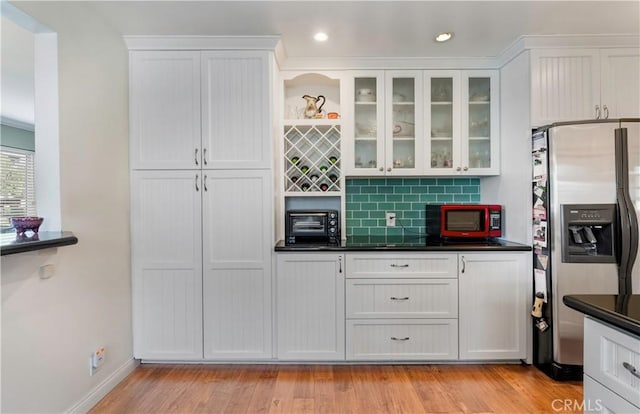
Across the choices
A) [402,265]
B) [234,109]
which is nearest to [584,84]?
[402,265]

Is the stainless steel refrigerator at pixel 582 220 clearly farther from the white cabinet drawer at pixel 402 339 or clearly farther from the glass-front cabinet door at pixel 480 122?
the white cabinet drawer at pixel 402 339

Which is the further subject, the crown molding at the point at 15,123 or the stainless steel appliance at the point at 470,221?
the crown molding at the point at 15,123

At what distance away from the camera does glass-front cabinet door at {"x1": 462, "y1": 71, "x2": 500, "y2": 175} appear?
275 centimetres

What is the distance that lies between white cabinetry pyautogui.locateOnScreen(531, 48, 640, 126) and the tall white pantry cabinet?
196 cm

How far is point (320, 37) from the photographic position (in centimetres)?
236

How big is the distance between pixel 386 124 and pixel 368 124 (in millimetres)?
151

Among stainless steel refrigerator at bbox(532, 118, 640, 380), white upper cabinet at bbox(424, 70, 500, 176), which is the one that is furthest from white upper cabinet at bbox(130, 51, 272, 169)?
stainless steel refrigerator at bbox(532, 118, 640, 380)

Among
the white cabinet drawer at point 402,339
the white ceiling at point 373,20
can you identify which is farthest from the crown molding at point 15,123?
the white cabinet drawer at point 402,339

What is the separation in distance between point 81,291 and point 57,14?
1.50 metres

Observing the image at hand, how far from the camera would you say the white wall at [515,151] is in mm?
2424

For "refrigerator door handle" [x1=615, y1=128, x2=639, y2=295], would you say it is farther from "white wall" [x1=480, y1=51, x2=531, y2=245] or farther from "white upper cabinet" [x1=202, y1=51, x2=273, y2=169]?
"white upper cabinet" [x1=202, y1=51, x2=273, y2=169]

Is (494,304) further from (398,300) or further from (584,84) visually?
(584,84)

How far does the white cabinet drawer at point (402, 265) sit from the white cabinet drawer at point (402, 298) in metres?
0.04

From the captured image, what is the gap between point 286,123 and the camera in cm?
275
